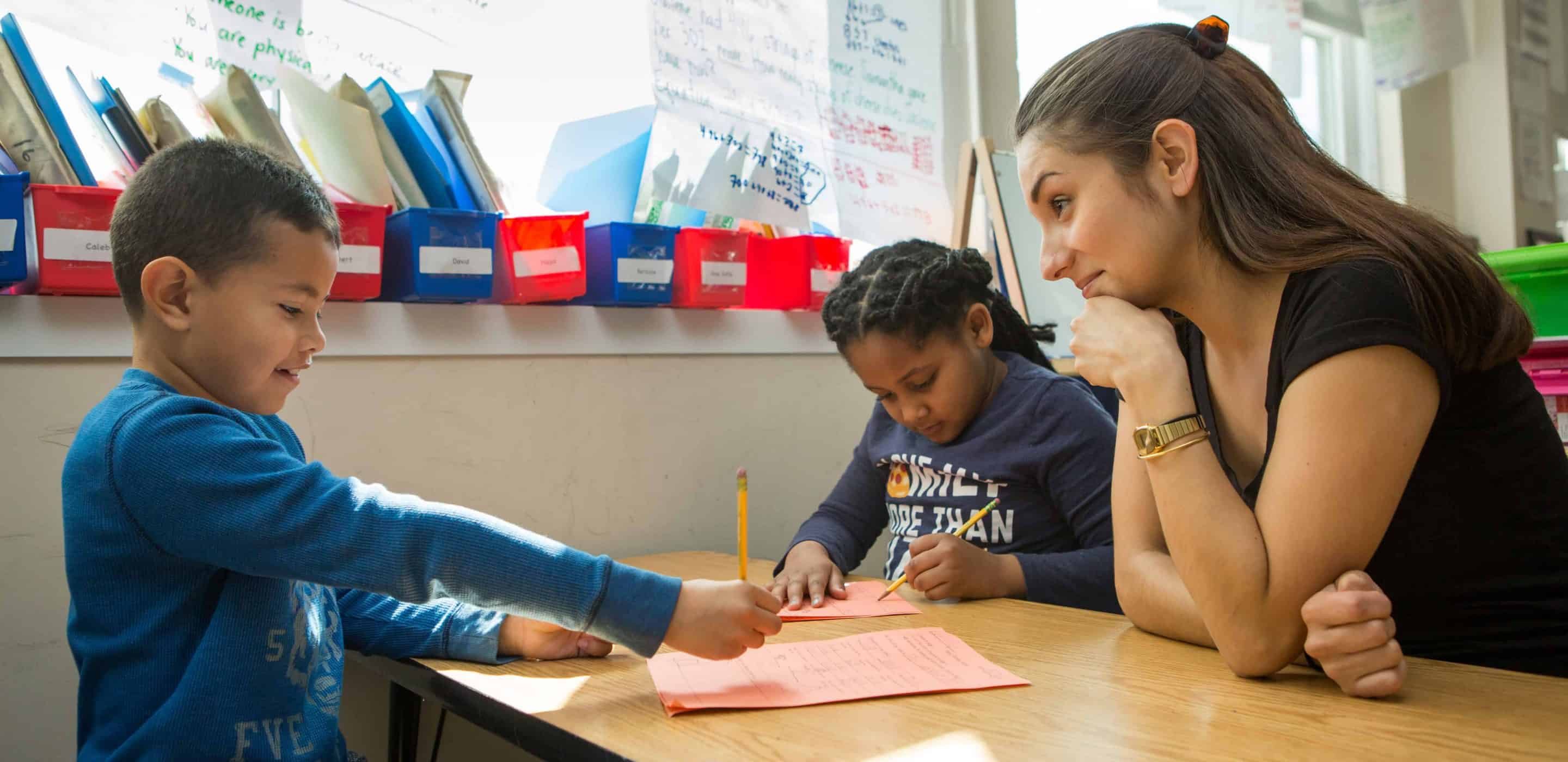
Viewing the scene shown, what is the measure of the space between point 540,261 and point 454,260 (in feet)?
0.47

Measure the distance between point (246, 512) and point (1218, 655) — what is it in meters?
0.84

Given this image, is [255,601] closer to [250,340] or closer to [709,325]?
[250,340]

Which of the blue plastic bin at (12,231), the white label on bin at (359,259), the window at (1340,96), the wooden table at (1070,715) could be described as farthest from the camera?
the window at (1340,96)

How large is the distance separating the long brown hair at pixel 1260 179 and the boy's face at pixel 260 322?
0.72 meters

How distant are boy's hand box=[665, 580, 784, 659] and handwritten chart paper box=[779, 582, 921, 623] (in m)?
0.25

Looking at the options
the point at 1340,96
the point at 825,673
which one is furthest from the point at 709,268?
the point at 1340,96

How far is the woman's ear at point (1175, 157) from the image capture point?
94 cm

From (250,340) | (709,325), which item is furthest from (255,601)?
(709,325)

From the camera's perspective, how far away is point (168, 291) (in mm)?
929

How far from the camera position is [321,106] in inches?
59.4

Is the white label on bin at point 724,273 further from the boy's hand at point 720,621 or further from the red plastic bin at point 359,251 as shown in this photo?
the boy's hand at point 720,621

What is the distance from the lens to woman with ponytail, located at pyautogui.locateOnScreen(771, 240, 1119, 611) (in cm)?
136

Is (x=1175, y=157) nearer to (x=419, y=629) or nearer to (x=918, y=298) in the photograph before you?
(x=918, y=298)

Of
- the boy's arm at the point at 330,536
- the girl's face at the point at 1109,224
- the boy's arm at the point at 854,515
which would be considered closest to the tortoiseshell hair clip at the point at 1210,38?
the girl's face at the point at 1109,224
